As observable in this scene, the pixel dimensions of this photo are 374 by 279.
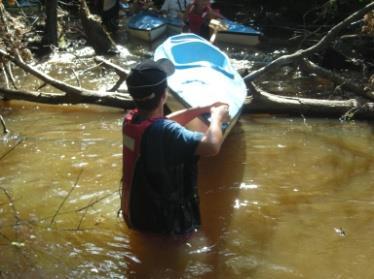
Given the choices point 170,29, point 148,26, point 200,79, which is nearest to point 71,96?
point 200,79

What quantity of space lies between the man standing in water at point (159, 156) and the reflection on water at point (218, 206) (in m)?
0.20

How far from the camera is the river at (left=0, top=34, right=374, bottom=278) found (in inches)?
142

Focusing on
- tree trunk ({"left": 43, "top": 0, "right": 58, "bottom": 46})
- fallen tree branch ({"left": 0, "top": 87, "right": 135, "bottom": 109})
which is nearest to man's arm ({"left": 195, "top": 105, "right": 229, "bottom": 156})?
fallen tree branch ({"left": 0, "top": 87, "right": 135, "bottom": 109})

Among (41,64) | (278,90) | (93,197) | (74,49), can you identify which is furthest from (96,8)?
(93,197)

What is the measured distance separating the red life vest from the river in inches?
15.4

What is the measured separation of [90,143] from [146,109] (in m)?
2.89

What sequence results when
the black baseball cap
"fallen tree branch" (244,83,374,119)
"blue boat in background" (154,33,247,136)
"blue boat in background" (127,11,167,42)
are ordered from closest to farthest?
the black baseball cap
"blue boat in background" (154,33,247,136)
"fallen tree branch" (244,83,374,119)
"blue boat in background" (127,11,167,42)

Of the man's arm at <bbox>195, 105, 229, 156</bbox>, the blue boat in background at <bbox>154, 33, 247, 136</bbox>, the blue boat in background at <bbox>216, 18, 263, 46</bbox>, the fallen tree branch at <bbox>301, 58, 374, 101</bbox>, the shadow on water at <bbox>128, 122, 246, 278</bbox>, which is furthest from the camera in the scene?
the blue boat in background at <bbox>216, 18, 263, 46</bbox>

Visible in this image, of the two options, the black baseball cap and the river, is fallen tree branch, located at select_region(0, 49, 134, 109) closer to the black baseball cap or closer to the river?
the river

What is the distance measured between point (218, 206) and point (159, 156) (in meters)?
1.58

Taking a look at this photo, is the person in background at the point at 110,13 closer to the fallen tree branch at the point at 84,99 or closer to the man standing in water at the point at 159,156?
the fallen tree branch at the point at 84,99

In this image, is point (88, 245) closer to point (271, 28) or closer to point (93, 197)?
point (93, 197)

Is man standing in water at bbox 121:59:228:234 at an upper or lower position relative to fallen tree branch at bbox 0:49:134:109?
upper

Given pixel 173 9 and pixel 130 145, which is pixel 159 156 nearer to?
pixel 130 145
